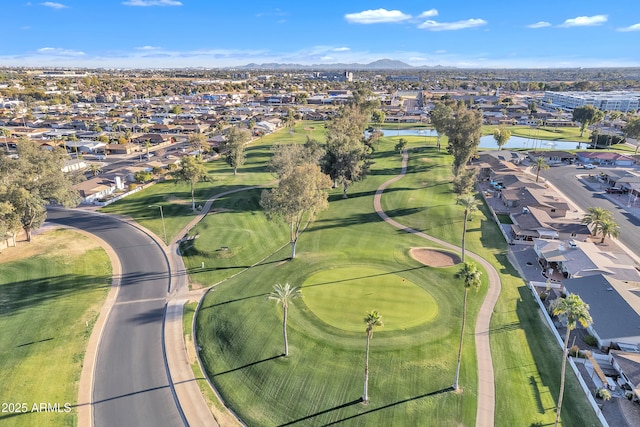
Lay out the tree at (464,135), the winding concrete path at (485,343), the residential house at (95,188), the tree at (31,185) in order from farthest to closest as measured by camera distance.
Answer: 1. the tree at (464,135)
2. the residential house at (95,188)
3. the tree at (31,185)
4. the winding concrete path at (485,343)

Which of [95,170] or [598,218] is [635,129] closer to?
[598,218]

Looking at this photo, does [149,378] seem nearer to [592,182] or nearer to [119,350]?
[119,350]

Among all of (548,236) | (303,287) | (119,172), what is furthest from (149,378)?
(119,172)

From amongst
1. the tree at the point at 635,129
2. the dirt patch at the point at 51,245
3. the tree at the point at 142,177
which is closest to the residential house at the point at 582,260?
the dirt patch at the point at 51,245

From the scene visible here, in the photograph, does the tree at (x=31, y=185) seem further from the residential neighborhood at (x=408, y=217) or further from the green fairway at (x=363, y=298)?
the green fairway at (x=363, y=298)

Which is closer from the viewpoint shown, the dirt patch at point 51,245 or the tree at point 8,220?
the tree at point 8,220

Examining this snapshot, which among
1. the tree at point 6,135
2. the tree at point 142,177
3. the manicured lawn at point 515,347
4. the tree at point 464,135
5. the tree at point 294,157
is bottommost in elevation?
the manicured lawn at point 515,347

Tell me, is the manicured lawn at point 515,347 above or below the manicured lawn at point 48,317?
below

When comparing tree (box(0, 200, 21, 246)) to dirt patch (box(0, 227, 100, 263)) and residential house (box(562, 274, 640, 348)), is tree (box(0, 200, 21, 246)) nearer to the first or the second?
dirt patch (box(0, 227, 100, 263))
